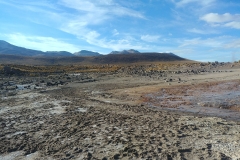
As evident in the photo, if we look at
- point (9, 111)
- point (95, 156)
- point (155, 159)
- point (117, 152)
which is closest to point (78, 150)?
point (95, 156)

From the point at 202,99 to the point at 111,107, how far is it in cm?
592

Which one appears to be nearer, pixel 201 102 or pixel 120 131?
pixel 120 131

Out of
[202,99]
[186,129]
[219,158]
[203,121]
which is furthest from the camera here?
[202,99]

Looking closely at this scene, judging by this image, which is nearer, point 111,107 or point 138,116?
point 138,116

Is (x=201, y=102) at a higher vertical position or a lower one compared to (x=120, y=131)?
higher

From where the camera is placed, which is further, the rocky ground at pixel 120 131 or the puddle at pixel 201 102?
the puddle at pixel 201 102

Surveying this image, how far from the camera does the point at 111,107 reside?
13812 mm

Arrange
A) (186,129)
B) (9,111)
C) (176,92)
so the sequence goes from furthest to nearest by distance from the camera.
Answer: (176,92), (9,111), (186,129)

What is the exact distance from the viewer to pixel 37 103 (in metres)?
15.6

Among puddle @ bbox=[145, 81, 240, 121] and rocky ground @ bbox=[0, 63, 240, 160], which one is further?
puddle @ bbox=[145, 81, 240, 121]

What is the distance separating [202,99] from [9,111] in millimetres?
11383

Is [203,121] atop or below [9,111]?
atop

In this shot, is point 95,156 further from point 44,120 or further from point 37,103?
point 37,103

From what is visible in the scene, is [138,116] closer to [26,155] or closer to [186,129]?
[186,129]
